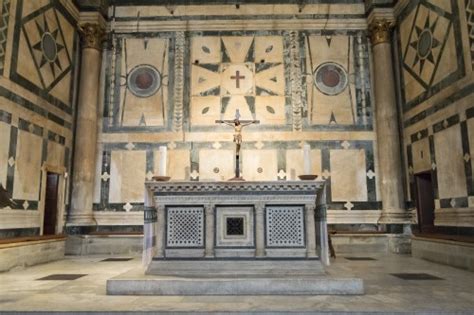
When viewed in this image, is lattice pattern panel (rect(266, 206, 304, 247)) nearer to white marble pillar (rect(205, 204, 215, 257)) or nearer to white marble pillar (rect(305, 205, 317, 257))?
white marble pillar (rect(305, 205, 317, 257))

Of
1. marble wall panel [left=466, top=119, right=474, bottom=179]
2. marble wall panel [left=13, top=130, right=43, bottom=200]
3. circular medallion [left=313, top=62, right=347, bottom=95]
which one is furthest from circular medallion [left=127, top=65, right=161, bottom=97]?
marble wall panel [left=466, top=119, right=474, bottom=179]

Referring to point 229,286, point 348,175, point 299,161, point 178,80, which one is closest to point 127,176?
point 178,80

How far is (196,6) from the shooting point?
38.4 feet

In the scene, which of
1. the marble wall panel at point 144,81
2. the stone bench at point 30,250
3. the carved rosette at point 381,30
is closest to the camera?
the stone bench at point 30,250

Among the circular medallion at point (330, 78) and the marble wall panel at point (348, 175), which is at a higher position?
the circular medallion at point (330, 78)

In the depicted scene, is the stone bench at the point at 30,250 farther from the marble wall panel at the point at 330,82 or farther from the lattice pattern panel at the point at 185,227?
the marble wall panel at the point at 330,82

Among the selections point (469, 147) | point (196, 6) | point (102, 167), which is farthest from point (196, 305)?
point (196, 6)

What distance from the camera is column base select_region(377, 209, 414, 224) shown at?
10.1 metres

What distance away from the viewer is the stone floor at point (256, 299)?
4051 millimetres

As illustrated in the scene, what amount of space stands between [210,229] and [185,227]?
38cm

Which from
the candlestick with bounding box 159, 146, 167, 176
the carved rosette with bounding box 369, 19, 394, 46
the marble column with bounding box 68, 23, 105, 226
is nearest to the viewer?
the candlestick with bounding box 159, 146, 167, 176

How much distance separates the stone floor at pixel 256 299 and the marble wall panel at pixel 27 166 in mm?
2416

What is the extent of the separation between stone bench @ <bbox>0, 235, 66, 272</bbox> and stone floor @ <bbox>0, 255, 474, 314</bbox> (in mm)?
907

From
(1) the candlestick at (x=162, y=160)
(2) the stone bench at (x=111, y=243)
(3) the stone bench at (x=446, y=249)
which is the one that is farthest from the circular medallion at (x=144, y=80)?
(3) the stone bench at (x=446, y=249)
